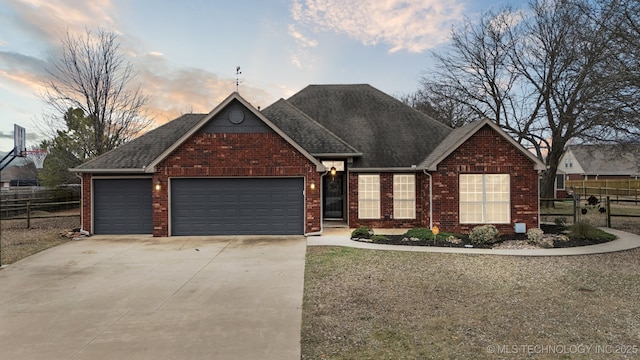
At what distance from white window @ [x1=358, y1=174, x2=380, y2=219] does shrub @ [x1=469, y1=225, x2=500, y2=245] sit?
430cm

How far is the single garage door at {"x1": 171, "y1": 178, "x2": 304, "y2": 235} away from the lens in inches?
538

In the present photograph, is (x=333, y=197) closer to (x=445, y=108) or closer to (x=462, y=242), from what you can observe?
(x=462, y=242)

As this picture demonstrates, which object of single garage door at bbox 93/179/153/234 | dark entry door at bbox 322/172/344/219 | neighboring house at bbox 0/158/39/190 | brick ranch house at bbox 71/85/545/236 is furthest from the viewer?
neighboring house at bbox 0/158/39/190

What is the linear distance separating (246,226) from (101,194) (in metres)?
6.48

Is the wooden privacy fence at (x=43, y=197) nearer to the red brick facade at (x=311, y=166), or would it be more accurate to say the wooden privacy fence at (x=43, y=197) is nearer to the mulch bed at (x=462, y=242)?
the red brick facade at (x=311, y=166)

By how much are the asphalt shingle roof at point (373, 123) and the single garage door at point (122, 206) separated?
912cm

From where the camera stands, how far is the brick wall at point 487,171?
13.5m

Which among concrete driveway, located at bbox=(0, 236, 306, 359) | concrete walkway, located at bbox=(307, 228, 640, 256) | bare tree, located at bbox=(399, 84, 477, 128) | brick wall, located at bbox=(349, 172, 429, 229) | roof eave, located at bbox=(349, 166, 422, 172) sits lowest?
concrete driveway, located at bbox=(0, 236, 306, 359)

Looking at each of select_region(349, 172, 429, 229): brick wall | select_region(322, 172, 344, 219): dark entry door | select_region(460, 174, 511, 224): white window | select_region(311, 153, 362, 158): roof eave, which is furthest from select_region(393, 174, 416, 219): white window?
select_region(322, 172, 344, 219): dark entry door

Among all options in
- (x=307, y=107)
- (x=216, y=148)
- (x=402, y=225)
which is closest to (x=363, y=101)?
(x=307, y=107)

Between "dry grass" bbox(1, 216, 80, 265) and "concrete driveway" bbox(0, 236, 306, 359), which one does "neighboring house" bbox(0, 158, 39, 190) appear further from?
"concrete driveway" bbox(0, 236, 306, 359)

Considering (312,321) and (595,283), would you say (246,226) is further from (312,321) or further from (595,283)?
(595,283)

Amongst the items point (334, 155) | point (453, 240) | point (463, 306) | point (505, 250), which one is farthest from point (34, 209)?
point (505, 250)

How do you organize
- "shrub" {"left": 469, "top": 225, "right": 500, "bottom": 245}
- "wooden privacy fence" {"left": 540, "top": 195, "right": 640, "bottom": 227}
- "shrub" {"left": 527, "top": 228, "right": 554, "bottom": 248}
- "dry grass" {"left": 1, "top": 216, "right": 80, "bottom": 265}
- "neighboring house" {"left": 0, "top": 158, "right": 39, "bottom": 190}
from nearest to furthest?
"dry grass" {"left": 1, "top": 216, "right": 80, "bottom": 265} → "shrub" {"left": 527, "top": 228, "right": 554, "bottom": 248} → "shrub" {"left": 469, "top": 225, "right": 500, "bottom": 245} → "wooden privacy fence" {"left": 540, "top": 195, "right": 640, "bottom": 227} → "neighboring house" {"left": 0, "top": 158, "right": 39, "bottom": 190}
